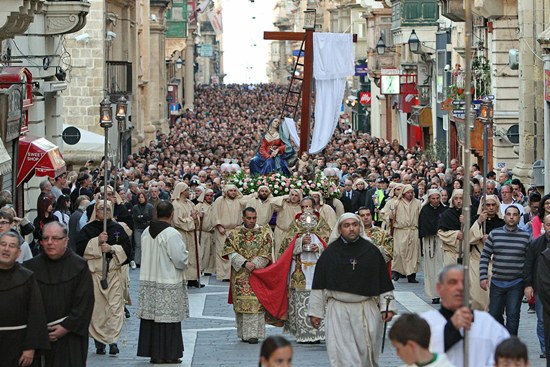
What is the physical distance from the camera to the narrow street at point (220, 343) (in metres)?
15.4

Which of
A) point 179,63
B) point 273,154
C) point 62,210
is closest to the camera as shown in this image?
point 62,210

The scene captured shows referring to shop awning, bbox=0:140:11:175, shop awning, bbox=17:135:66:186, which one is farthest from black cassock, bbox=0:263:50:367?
shop awning, bbox=17:135:66:186

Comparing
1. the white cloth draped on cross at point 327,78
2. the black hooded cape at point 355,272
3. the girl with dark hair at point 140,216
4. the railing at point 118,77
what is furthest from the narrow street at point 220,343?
the railing at point 118,77

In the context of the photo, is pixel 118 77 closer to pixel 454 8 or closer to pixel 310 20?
pixel 454 8

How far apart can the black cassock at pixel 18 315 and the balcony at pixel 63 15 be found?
1849 centimetres

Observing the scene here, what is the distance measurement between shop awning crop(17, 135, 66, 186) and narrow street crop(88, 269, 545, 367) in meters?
4.91

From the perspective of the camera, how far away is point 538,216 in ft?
60.4

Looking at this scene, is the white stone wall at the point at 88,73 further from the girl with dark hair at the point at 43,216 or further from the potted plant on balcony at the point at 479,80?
the girl with dark hair at the point at 43,216

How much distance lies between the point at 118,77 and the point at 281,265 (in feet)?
92.0

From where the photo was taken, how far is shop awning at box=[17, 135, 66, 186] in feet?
85.8

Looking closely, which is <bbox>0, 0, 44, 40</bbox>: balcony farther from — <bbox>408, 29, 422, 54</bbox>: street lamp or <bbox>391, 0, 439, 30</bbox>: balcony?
<bbox>391, 0, 439, 30</bbox>: balcony

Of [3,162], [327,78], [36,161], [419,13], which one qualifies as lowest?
[36,161]

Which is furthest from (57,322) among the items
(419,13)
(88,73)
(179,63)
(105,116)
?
(179,63)

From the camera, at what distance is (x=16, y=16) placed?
20844 mm
